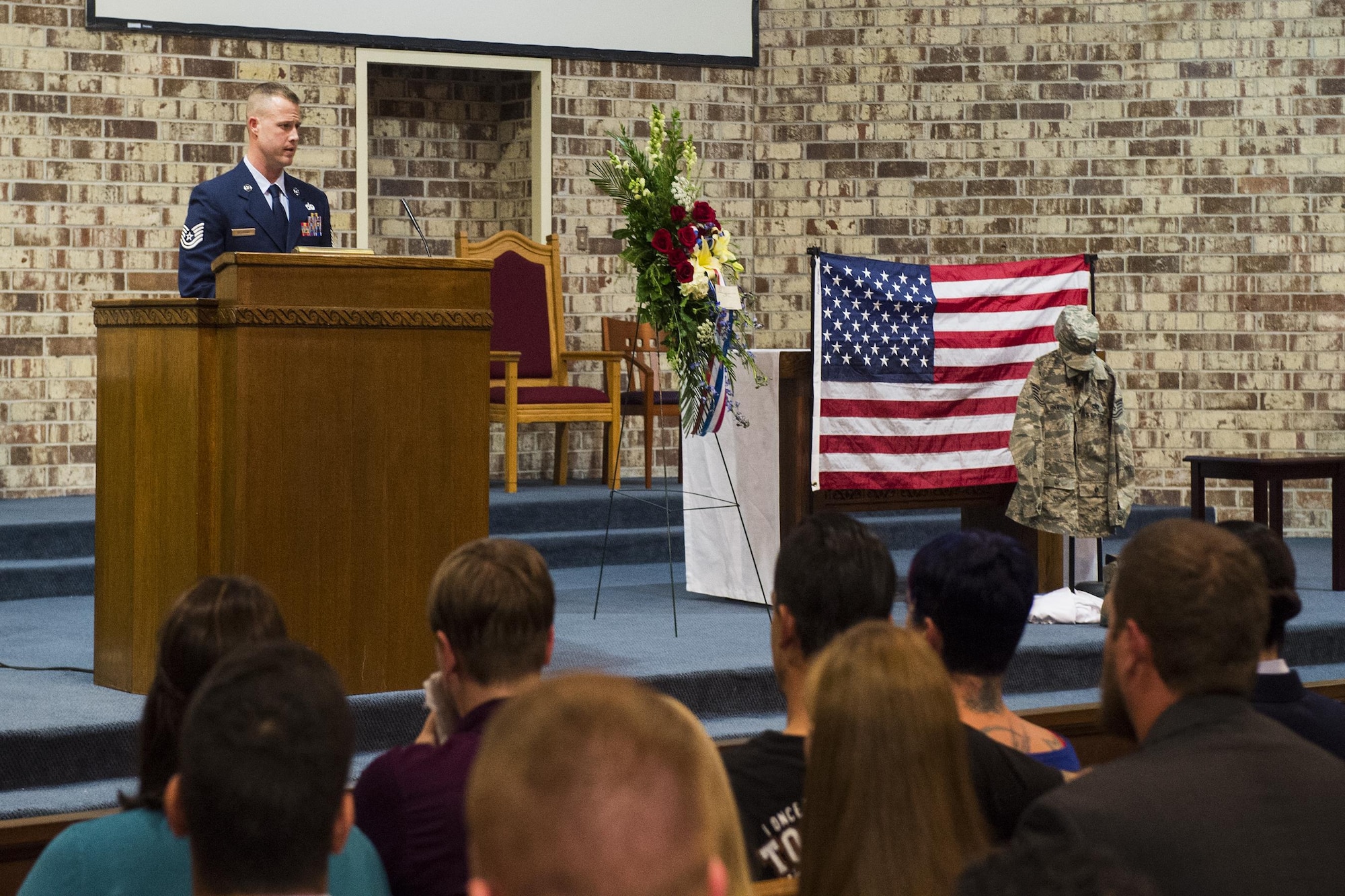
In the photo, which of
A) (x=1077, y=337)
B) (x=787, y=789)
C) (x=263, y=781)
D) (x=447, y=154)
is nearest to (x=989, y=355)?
(x=1077, y=337)

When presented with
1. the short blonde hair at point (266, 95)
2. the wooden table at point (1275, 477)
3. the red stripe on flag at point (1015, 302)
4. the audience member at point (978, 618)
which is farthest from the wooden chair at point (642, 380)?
the audience member at point (978, 618)

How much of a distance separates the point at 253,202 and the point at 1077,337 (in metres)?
2.87

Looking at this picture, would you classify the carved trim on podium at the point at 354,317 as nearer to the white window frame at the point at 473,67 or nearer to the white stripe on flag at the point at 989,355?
the white stripe on flag at the point at 989,355

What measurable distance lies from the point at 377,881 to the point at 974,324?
4638 millimetres

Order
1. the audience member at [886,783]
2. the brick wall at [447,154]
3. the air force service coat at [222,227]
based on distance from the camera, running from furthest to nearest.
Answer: the brick wall at [447,154], the air force service coat at [222,227], the audience member at [886,783]

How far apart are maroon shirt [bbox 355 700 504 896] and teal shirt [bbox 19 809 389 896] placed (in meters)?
0.15

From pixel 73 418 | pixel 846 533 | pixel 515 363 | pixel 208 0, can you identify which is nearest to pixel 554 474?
pixel 515 363

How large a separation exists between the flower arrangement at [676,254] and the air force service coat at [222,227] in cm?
101

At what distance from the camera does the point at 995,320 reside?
604 centimetres

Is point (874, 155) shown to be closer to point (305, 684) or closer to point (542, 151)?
point (542, 151)

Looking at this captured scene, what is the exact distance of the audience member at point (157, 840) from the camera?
1.64m

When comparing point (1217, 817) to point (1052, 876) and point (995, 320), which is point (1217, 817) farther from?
point (995, 320)

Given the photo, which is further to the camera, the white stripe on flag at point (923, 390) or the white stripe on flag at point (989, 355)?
the white stripe on flag at point (989, 355)

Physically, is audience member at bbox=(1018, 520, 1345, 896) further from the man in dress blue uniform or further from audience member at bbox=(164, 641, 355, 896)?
the man in dress blue uniform
